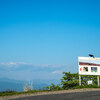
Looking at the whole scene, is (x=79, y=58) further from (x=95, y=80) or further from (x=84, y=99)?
(x=84, y=99)

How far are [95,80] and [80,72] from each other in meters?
5.68

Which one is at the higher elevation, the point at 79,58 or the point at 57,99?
the point at 79,58

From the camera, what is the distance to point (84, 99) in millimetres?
14648

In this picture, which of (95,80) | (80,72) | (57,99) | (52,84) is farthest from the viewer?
(95,80)

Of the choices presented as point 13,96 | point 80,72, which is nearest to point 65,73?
point 80,72

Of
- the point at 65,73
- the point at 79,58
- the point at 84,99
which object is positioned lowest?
the point at 84,99

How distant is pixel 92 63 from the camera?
29.7 metres

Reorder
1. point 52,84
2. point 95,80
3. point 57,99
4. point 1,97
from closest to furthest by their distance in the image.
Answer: point 57,99 → point 1,97 → point 52,84 → point 95,80

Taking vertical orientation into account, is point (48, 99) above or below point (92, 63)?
below

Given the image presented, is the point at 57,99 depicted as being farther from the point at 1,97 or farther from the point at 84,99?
the point at 1,97

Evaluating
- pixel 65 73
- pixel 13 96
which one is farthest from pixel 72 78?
pixel 13 96

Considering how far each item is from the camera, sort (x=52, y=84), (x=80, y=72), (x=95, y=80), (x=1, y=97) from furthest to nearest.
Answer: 1. (x=95, y=80)
2. (x=52, y=84)
3. (x=80, y=72)
4. (x=1, y=97)

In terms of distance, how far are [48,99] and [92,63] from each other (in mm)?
16420

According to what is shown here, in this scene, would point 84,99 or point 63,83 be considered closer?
point 84,99
